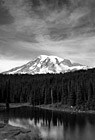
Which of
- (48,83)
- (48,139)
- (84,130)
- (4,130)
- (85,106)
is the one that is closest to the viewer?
(48,139)

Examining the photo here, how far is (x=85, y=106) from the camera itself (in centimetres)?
11919

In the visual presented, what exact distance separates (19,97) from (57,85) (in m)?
40.4

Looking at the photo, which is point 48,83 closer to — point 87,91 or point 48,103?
point 48,103

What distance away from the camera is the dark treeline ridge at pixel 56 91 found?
436ft

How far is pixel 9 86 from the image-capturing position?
18900cm

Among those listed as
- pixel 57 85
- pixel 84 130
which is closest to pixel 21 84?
pixel 57 85

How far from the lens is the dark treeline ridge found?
13275 cm

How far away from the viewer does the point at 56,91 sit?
16550 cm

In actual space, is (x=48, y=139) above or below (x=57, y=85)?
below

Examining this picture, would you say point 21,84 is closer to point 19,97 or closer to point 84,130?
point 19,97

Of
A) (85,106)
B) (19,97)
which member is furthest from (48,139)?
(19,97)

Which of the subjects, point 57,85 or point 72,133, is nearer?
point 72,133

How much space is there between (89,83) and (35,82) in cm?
6483

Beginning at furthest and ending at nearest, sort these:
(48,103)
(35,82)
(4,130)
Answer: (35,82) → (48,103) → (4,130)
